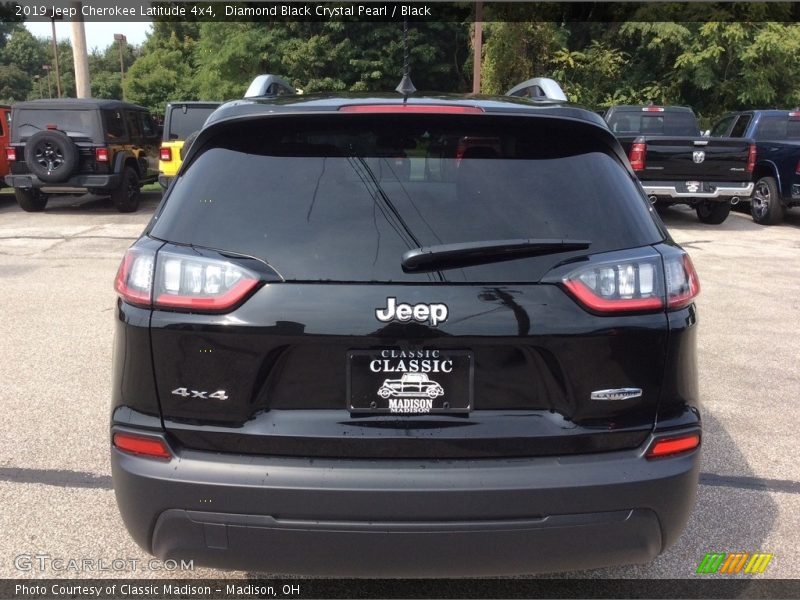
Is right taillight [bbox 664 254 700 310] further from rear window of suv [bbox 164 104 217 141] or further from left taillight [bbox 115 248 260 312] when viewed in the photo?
rear window of suv [bbox 164 104 217 141]

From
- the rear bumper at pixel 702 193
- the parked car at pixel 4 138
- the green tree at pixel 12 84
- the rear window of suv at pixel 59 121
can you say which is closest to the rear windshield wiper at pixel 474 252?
the rear bumper at pixel 702 193

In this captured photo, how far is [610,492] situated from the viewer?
2.07 meters

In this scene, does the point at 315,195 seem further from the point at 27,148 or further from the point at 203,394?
the point at 27,148

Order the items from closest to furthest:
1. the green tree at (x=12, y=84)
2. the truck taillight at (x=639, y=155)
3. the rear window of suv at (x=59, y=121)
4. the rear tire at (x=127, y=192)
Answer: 1. the truck taillight at (x=639, y=155)
2. the rear window of suv at (x=59, y=121)
3. the rear tire at (x=127, y=192)
4. the green tree at (x=12, y=84)

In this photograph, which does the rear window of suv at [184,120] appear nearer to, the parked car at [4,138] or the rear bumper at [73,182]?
the rear bumper at [73,182]

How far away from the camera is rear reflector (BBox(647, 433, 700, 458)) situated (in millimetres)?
2164

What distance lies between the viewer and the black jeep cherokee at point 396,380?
205 cm

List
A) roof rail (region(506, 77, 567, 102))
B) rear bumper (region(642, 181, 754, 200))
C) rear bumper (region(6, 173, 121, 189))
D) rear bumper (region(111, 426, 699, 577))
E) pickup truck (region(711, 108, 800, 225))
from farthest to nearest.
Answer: rear bumper (region(6, 173, 121, 189)) → pickup truck (region(711, 108, 800, 225)) → rear bumper (region(642, 181, 754, 200)) → roof rail (region(506, 77, 567, 102)) → rear bumper (region(111, 426, 699, 577))

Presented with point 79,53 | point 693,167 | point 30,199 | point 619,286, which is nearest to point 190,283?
Answer: point 619,286

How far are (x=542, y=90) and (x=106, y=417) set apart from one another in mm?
3129

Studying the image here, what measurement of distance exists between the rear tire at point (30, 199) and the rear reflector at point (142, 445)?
1422 centimetres

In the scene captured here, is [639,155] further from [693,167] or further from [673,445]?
[673,445]

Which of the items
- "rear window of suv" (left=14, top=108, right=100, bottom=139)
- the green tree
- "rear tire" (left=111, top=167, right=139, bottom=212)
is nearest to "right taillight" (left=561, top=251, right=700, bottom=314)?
"rear tire" (left=111, top=167, right=139, bottom=212)

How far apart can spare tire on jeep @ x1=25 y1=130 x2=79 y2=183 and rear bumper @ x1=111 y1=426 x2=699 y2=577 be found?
1299 cm
